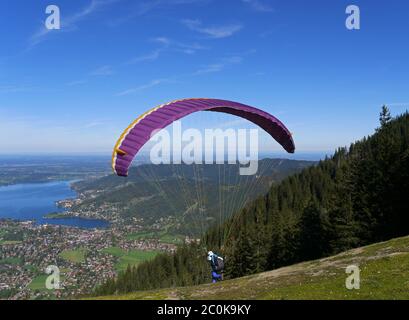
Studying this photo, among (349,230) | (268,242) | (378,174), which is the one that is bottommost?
(268,242)

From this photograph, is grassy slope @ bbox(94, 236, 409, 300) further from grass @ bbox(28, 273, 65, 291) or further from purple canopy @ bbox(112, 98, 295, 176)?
grass @ bbox(28, 273, 65, 291)

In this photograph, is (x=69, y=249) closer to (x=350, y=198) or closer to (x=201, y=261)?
(x=201, y=261)

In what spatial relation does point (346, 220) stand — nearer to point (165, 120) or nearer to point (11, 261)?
point (165, 120)

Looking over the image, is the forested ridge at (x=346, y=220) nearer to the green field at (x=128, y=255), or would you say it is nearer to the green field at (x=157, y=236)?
the green field at (x=128, y=255)

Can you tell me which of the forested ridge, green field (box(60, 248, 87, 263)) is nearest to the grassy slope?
the forested ridge
